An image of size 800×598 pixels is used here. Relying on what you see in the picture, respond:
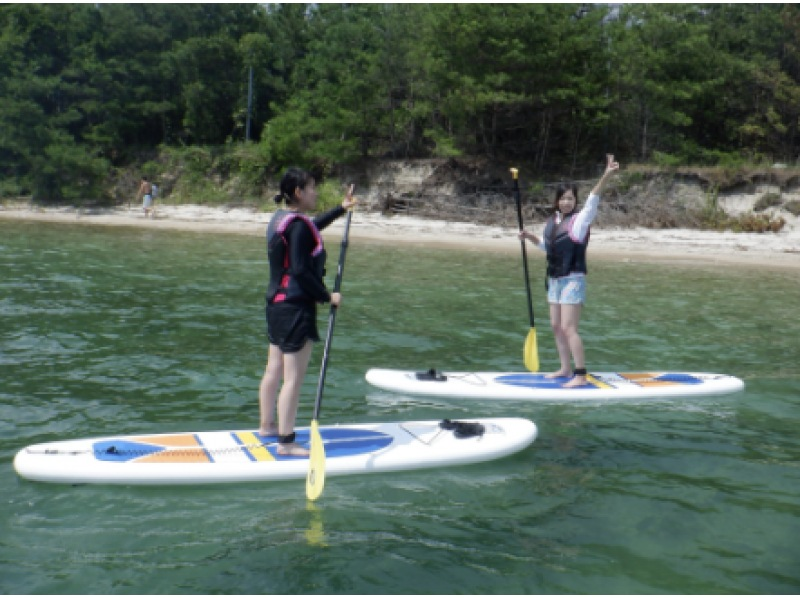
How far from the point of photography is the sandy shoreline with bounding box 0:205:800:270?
19981 millimetres

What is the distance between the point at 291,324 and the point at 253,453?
1.05 metres

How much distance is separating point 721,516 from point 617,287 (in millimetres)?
10643

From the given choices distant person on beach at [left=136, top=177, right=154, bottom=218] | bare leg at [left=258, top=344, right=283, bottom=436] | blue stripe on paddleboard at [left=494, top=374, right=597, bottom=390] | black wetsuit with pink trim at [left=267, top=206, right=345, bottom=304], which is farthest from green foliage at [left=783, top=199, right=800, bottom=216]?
distant person on beach at [left=136, top=177, right=154, bottom=218]

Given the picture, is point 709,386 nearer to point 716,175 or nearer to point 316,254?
point 316,254

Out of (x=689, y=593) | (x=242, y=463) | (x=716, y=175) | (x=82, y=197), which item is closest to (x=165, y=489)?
(x=242, y=463)

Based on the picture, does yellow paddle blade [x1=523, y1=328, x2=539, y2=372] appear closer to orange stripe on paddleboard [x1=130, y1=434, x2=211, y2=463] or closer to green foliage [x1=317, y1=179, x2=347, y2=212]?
orange stripe on paddleboard [x1=130, y1=434, x2=211, y2=463]

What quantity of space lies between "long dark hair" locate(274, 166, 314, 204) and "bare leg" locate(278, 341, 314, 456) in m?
0.96

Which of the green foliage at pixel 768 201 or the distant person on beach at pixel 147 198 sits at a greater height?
the green foliage at pixel 768 201

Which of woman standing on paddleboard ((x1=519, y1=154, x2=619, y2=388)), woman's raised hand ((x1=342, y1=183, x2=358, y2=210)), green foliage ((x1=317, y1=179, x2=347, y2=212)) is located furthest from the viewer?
green foliage ((x1=317, y1=179, x2=347, y2=212))

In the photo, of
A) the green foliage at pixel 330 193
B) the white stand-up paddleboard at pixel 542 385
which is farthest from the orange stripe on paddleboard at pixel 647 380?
the green foliage at pixel 330 193

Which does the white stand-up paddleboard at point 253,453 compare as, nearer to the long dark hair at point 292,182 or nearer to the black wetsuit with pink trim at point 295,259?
the black wetsuit with pink trim at point 295,259

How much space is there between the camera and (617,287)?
14648mm

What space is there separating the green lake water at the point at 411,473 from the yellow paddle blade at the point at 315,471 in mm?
95

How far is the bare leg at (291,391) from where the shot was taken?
15.2ft
